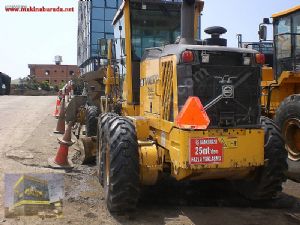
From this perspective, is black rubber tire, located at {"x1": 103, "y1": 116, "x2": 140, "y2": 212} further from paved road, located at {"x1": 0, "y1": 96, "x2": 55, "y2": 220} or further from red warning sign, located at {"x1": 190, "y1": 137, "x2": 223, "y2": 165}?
paved road, located at {"x1": 0, "y1": 96, "x2": 55, "y2": 220}

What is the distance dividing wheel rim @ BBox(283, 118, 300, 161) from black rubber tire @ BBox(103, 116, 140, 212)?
354cm

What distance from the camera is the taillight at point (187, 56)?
476 centimetres

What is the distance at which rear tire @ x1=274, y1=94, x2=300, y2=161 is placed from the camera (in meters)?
7.35

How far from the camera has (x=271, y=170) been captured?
5262 millimetres

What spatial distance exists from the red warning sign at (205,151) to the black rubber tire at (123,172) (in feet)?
2.84

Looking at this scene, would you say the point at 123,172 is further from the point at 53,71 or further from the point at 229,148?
Answer: the point at 53,71

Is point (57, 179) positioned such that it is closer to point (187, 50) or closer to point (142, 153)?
point (142, 153)

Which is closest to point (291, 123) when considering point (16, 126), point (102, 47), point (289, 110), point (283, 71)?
point (289, 110)

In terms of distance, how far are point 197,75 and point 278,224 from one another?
2052 mm

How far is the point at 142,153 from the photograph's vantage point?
525cm

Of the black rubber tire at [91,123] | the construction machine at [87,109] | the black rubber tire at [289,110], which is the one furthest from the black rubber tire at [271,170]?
the black rubber tire at [91,123]

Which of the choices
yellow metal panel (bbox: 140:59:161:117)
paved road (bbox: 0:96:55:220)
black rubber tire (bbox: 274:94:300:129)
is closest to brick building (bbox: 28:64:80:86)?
paved road (bbox: 0:96:55:220)

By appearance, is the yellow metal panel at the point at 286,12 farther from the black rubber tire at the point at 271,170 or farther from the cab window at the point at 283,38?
the black rubber tire at the point at 271,170

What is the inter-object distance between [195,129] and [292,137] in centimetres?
362
